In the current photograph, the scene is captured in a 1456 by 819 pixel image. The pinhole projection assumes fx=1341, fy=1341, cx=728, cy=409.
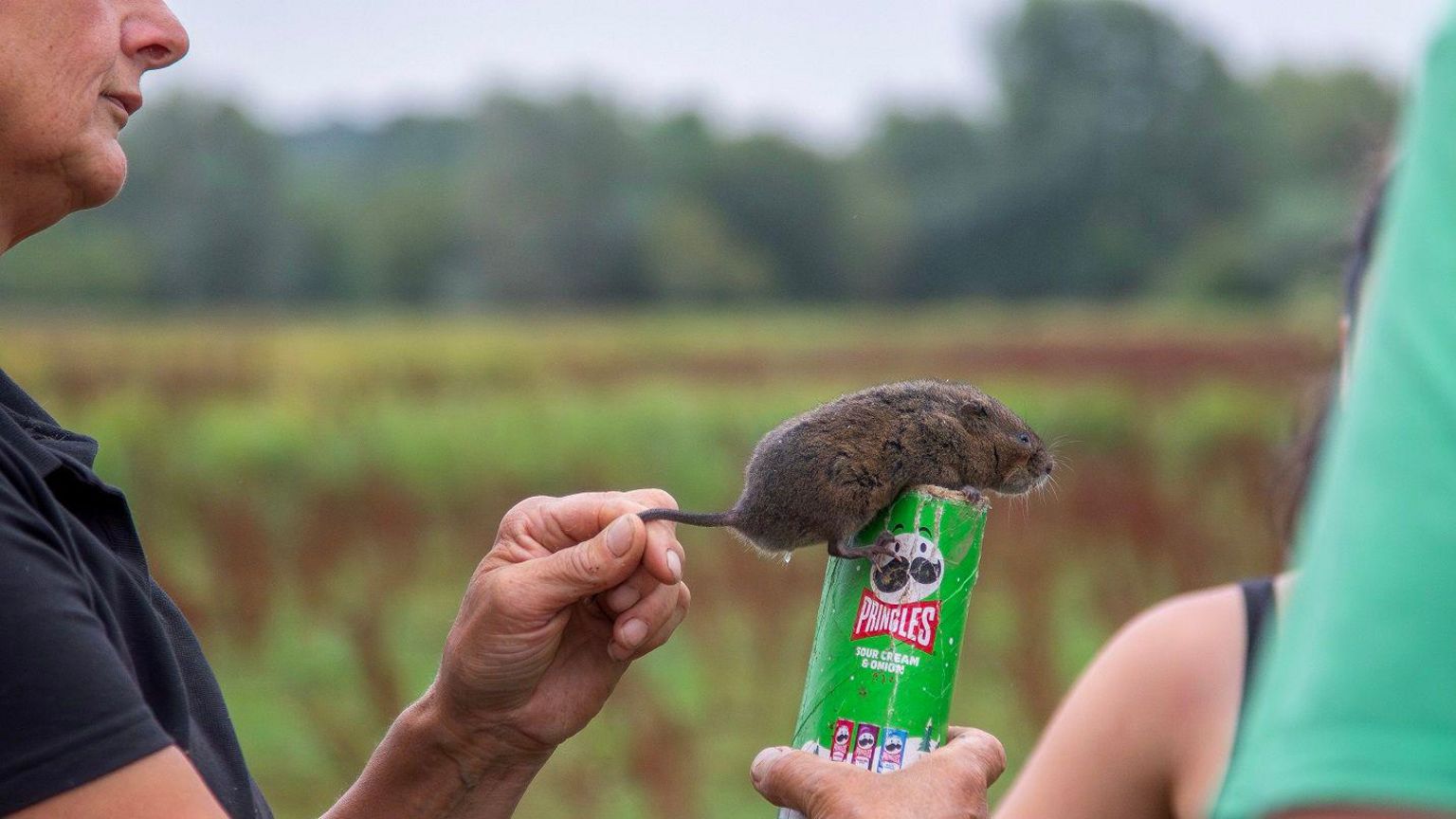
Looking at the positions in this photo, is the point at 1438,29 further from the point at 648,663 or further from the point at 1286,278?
the point at 1286,278

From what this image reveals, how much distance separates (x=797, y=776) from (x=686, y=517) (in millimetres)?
572

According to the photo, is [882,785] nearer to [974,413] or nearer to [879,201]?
[974,413]

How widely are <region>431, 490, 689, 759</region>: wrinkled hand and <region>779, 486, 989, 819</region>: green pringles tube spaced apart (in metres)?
0.41

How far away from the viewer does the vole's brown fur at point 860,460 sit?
226 centimetres

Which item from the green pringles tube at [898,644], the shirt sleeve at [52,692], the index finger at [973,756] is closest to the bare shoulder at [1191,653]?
the index finger at [973,756]

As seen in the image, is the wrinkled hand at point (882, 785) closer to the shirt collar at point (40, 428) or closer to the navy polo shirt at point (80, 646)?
the navy polo shirt at point (80, 646)

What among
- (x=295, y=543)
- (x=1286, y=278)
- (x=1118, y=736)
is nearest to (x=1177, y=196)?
(x=1286, y=278)

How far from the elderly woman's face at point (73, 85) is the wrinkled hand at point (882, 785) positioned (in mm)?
1374

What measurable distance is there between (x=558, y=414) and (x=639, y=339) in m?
11.3

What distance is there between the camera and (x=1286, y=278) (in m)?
33.9

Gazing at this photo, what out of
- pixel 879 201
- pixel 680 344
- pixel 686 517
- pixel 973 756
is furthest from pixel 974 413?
pixel 879 201

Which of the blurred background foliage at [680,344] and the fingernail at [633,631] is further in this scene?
the blurred background foliage at [680,344]

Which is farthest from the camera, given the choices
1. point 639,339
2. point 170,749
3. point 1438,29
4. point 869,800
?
→ point 639,339

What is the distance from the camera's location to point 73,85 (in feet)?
6.45
